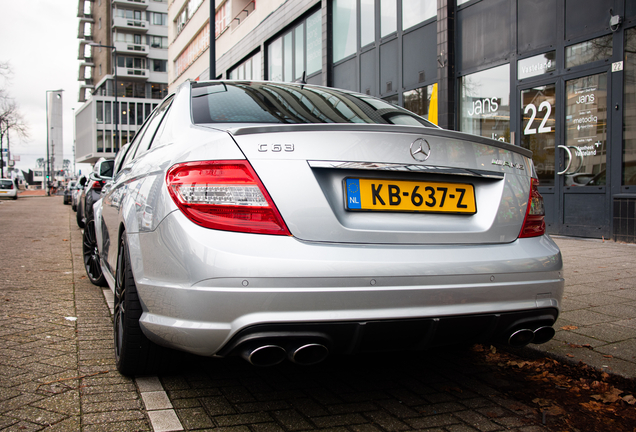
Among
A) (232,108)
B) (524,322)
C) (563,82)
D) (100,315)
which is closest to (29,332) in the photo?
(100,315)

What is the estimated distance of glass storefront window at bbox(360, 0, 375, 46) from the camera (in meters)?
15.2

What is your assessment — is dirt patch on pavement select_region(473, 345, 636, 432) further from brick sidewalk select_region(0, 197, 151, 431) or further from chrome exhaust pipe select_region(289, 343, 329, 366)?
brick sidewalk select_region(0, 197, 151, 431)

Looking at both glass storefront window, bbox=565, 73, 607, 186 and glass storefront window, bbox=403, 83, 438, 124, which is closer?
glass storefront window, bbox=565, 73, 607, 186

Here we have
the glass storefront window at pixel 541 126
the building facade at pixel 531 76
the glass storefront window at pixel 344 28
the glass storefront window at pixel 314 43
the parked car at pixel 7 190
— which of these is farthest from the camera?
the parked car at pixel 7 190

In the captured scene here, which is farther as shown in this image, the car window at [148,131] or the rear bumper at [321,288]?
the car window at [148,131]

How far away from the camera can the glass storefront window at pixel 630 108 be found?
8.73 metres

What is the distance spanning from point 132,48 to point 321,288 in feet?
302

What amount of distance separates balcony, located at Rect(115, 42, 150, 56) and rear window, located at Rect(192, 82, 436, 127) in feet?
294

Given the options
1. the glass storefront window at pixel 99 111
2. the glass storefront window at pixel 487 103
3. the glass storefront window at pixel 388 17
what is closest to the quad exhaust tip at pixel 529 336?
the glass storefront window at pixel 487 103

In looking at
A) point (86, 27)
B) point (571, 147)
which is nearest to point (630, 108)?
point (571, 147)

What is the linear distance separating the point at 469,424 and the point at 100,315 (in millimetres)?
2874

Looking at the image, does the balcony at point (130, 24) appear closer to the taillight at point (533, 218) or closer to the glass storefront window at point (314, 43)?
the glass storefront window at point (314, 43)

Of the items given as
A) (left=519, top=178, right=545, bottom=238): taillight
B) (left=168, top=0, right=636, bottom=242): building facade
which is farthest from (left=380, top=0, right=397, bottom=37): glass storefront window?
(left=519, top=178, right=545, bottom=238): taillight

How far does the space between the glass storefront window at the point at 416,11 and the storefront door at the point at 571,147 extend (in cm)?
343
